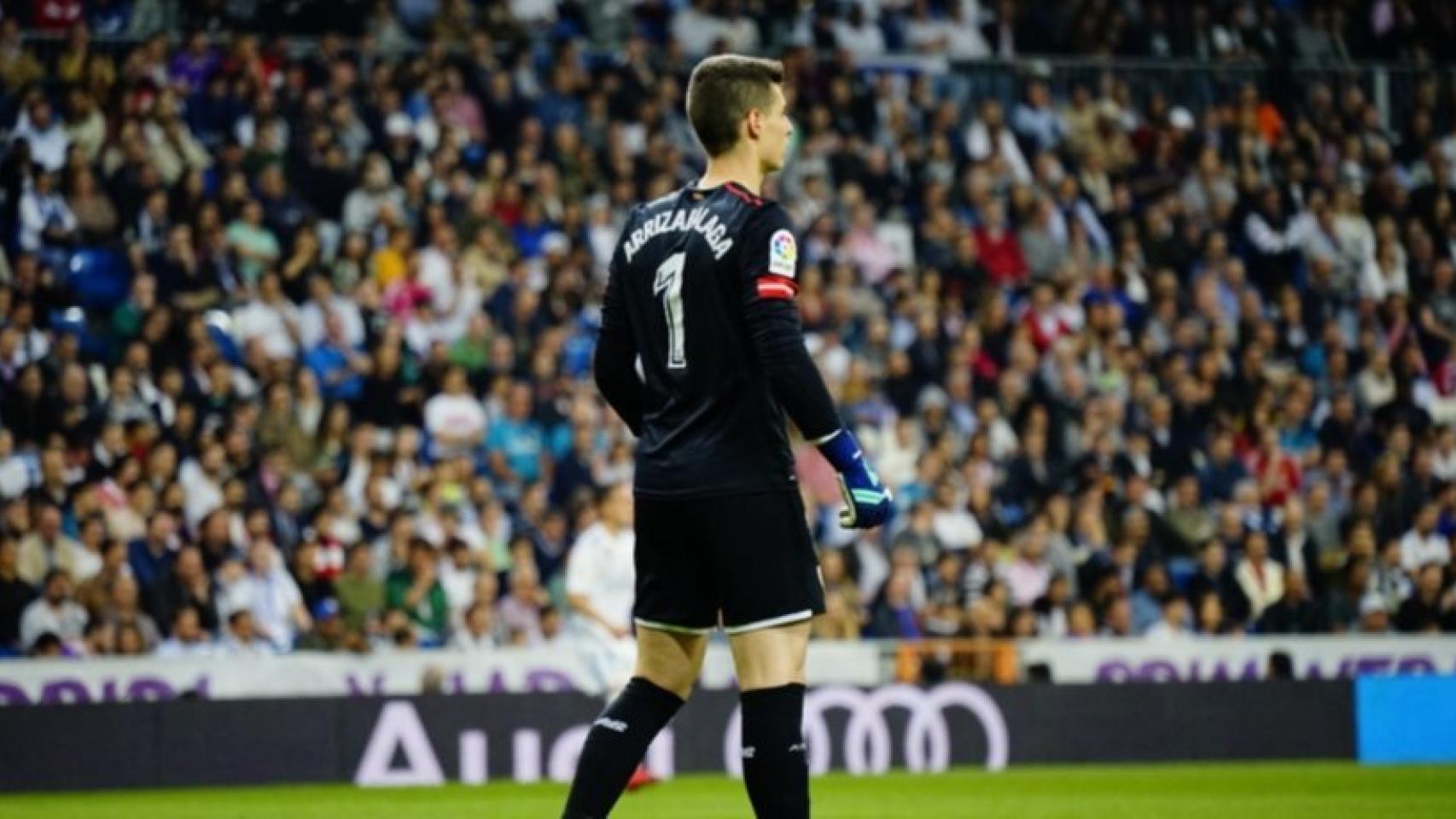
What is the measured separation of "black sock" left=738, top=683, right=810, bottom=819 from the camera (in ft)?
23.4

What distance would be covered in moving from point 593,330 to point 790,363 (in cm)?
1342

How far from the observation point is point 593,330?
20375 millimetres

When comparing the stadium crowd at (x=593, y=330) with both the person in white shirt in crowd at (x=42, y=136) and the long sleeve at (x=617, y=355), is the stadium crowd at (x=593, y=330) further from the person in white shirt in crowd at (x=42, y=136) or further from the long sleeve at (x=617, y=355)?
the long sleeve at (x=617, y=355)

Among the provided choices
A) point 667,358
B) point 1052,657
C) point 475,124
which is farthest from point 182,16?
point 667,358

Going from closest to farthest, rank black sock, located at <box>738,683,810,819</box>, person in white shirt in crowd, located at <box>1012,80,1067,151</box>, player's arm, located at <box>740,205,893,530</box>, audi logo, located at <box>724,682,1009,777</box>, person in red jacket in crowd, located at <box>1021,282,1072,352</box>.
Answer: player's arm, located at <box>740,205,893,530</box> → black sock, located at <box>738,683,810,819</box> → audi logo, located at <box>724,682,1009,777</box> → person in red jacket in crowd, located at <box>1021,282,1072,352</box> → person in white shirt in crowd, located at <box>1012,80,1067,151</box>

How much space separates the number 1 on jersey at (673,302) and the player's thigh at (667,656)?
0.78 metres

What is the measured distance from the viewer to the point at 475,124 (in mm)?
21547

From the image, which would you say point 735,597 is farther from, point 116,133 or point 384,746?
point 116,133

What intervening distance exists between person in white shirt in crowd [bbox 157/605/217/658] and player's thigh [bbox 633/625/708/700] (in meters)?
10.3

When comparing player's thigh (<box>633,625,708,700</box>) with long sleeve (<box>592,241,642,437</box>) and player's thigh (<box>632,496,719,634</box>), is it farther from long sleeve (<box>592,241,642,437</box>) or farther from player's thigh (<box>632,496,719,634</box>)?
long sleeve (<box>592,241,642,437</box>)

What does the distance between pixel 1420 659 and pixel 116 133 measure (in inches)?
427

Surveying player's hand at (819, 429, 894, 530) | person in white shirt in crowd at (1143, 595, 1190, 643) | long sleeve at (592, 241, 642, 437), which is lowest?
person in white shirt in crowd at (1143, 595, 1190, 643)

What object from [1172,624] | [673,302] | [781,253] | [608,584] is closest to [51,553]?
[608,584]

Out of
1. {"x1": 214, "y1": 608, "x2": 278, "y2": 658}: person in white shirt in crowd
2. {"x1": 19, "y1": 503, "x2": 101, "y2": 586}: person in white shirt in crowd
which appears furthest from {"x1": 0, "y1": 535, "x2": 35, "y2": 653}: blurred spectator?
{"x1": 214, "y1": 608, "x2": 278, "y2": 658}: person in white shirt in crowd
